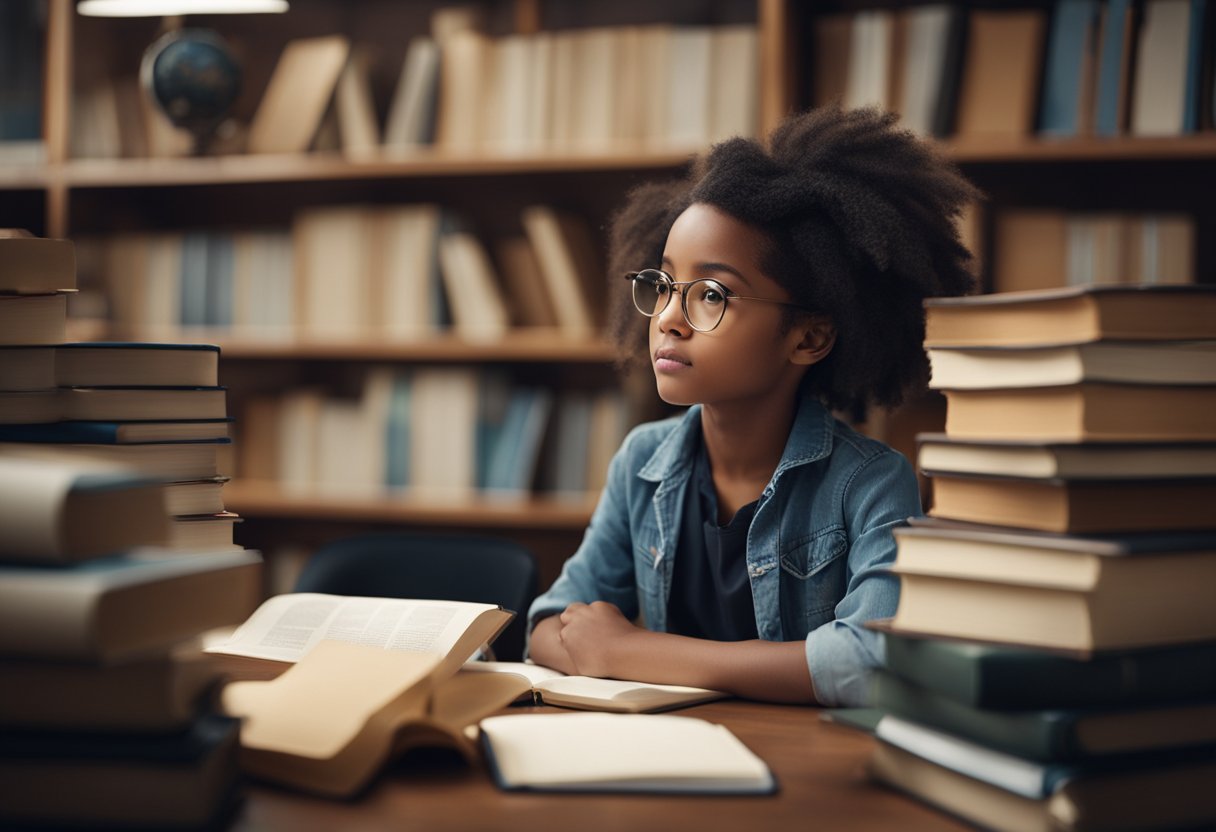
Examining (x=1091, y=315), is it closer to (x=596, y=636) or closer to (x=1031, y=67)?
(x=596, y=636)

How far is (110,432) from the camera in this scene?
3.34 ft

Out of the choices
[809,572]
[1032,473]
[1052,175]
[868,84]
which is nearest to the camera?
[1032,473]

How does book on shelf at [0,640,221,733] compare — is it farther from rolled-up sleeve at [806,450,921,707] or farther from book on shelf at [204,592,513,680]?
rolled-up sleeve at [806,450,921,707]

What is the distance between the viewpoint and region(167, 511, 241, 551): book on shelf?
1122 millimetres

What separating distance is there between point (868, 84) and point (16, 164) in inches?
83.8

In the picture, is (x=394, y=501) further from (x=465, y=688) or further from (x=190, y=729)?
(x=190, y=729)

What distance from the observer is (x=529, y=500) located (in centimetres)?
276

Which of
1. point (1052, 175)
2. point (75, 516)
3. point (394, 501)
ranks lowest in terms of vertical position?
point (394, 501)

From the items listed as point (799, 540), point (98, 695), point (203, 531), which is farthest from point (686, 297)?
point (98, 695)

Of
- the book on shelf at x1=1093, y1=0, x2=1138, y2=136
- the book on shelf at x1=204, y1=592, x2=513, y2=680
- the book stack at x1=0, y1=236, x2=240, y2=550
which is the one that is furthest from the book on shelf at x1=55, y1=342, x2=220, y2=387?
the book on shelf at x1=1093, y1=0, x2=1138, y2=136

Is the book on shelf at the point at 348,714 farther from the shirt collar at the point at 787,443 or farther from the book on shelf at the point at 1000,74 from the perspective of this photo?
the book on shelf at the point at 1000,74

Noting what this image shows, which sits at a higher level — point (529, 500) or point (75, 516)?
point (75, 516)

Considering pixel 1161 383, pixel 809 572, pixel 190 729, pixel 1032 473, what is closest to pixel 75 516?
pixel 190 729

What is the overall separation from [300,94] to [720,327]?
1774 millimetres
